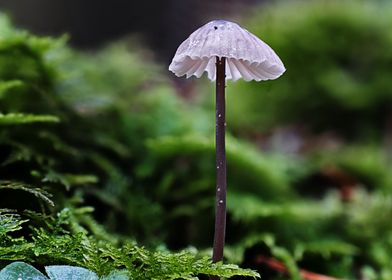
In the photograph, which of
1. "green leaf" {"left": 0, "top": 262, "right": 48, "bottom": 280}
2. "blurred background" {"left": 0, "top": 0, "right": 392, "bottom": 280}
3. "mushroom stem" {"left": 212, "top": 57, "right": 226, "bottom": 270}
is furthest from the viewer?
"blurred background" {"left": 0, "top": 0, "right": 392, "bottom": 280}

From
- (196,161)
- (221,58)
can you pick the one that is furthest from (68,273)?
(196,161)

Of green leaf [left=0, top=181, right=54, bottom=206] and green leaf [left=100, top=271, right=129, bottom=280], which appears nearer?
green leaf [left=100, top=271, right=129, bottom=280]

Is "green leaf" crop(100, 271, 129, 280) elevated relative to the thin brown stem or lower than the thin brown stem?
lower

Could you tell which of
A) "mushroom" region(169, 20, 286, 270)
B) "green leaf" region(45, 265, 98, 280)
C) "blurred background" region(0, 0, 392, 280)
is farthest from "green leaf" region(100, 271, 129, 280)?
"blurred background" region(0, 0, 392, 280)

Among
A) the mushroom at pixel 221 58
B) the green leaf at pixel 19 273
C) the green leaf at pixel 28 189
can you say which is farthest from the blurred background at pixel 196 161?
the mushroom at pixel 221 58

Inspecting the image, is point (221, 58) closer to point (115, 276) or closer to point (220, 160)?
point (220, 160)

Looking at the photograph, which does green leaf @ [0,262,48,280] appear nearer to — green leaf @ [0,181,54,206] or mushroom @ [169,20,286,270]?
green leaf @ [0,181,54,206]

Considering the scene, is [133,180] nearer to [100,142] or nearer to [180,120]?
[100,142]
